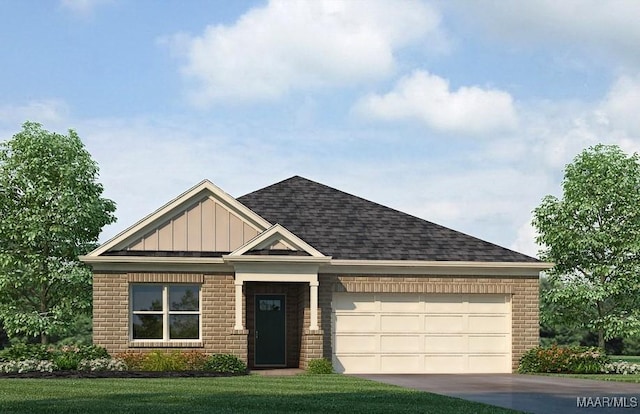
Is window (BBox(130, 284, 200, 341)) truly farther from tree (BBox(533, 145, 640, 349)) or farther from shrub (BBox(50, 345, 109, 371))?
tree (BBox(533, 145, 640, 349))

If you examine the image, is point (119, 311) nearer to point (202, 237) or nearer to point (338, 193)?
Answer: point (202, 237)

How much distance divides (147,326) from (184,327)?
43.1 inches

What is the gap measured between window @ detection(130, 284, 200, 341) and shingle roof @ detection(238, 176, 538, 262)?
4.49 meters

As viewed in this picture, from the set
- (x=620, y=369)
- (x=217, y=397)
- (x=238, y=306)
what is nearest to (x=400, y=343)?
(x=238, y=306)

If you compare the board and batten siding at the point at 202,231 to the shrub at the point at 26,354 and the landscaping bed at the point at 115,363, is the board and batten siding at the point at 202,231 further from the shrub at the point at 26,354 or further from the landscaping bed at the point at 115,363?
the shrub at the point at 26,354

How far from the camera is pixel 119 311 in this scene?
94.4ft

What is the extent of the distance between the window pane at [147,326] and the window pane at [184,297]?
2.06 feet

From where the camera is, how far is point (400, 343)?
30359 mm

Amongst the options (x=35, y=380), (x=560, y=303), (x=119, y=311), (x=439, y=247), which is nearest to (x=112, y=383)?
(x=35, y=380)

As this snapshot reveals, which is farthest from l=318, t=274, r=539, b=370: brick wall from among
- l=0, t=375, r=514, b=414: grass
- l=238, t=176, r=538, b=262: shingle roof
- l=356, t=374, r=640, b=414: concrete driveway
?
l=0, t=375, r=514, b=414: grass

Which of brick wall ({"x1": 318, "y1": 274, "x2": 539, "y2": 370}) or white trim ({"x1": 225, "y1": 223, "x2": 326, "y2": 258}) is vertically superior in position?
white trim ({"x1": 225, "y1": 223, "x2": 326, "y2": 258})

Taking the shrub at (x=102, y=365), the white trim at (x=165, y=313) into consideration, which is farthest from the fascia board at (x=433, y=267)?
the shrub at (x=102, y=365)

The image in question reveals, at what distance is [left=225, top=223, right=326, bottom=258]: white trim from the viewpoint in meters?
28.7

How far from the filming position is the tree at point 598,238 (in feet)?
119
